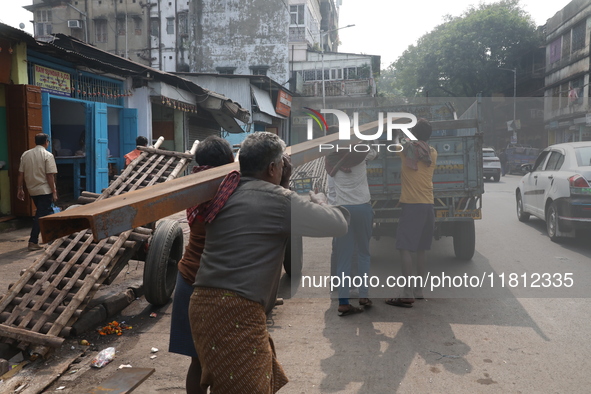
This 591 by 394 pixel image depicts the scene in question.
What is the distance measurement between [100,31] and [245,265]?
35.7m

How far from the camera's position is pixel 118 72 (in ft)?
40.7

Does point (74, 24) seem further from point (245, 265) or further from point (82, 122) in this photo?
point (245, 265)

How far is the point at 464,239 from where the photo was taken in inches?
266

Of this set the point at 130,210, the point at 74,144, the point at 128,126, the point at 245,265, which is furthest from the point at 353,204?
the point at 74,144

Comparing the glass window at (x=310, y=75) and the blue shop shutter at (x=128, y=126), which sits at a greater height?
the glass window at (x=310, y=75)

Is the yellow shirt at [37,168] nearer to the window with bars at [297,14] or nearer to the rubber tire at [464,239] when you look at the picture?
the rubber tire at [464,239]

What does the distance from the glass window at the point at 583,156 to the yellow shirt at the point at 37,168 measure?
778 centimetres

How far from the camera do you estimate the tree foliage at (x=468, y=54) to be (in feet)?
55.8

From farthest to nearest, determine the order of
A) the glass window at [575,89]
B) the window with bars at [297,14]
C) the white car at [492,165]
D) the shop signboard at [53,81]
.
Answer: the window with bars at [297,14] < the glass window at [575,89] < the white car at [492,165] < the shop signboard at [53,81]

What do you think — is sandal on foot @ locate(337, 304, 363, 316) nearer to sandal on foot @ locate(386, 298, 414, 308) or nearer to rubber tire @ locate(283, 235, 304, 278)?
sandal on foot @ locate(386, 298, 414, 308)

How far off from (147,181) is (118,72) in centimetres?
809

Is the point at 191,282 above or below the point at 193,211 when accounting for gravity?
below

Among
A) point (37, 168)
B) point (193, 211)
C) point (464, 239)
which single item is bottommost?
point (464, 239)

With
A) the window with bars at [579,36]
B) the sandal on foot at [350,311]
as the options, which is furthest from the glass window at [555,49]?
the sandal on foot at [350,311]
